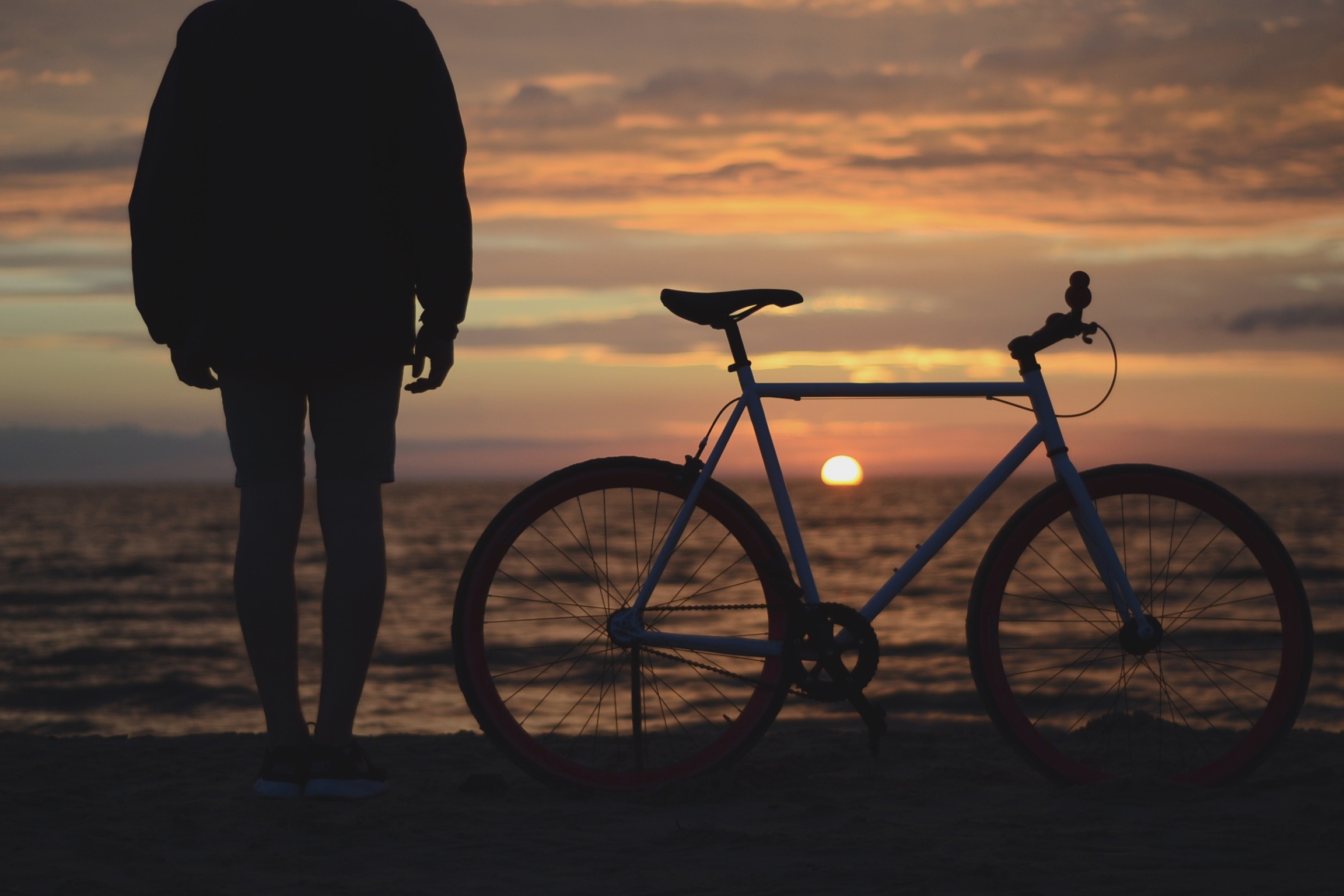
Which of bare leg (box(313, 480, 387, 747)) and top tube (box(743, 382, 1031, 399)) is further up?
top tube (box(743, 382, 1031, 399))

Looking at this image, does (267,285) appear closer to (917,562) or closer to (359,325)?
(359,325)

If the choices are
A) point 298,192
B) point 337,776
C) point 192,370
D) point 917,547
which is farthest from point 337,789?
point 917,547

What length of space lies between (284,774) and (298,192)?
1457 mm

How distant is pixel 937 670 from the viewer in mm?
10195

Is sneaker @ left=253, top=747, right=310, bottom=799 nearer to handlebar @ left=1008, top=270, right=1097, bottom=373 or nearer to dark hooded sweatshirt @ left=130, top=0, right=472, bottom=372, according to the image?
dark hooded sweatshirt @ left=130, top=0, right=472, bottom=372

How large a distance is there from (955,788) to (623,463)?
4.10 ft

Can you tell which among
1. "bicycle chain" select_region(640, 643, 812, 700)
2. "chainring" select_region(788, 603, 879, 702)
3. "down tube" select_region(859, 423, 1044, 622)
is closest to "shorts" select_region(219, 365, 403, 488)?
"bicycle chain" select_region(640, 643, 812, 700)

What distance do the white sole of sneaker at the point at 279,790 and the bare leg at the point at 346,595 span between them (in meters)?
0.12

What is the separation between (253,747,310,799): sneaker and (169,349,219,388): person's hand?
0.94 meters

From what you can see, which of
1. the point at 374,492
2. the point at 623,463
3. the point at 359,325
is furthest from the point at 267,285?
the point at 623,463

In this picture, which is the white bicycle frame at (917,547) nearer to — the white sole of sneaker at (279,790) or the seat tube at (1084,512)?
the seat tube at (1084,512)

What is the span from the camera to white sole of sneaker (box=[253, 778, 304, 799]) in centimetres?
272

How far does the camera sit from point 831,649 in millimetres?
2863

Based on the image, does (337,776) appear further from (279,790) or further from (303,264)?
(303,264)
